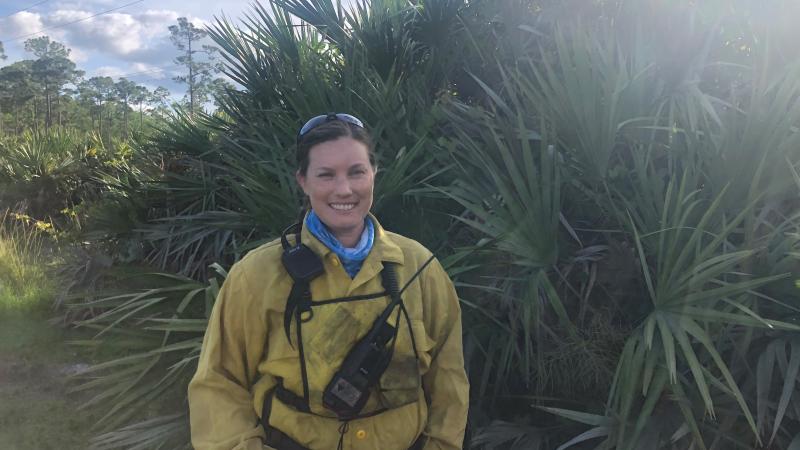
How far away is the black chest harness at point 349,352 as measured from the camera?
5.51ft

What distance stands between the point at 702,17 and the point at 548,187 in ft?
5.75

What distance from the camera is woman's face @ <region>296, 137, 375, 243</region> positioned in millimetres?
1771

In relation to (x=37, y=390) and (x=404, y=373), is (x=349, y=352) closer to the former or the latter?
(x=404, y=373)

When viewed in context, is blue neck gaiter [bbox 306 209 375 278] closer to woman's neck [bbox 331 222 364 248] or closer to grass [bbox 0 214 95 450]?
woman's neck [bbox 331 222 364 248]

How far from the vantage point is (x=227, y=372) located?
5.82ft

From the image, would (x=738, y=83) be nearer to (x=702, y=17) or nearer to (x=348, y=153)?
(x=702, y=17)

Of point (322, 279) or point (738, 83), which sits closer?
point (322, 279)

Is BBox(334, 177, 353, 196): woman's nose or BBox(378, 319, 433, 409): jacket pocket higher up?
BBox(334, 177, 353, 196): woman's nose

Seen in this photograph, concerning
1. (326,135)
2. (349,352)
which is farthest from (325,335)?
(326,135)

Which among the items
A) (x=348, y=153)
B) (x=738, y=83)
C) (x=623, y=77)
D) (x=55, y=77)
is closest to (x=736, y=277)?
(x=623, y=77)

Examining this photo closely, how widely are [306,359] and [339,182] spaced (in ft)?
1.60

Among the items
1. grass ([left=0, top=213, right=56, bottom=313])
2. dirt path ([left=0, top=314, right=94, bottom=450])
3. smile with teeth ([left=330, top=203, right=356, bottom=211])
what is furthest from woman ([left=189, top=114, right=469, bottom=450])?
grass ([left=0, top=213, right=56, bottom=313])

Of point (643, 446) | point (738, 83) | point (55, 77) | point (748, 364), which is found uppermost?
point (55, 77)

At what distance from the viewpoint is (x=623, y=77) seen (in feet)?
9.87
